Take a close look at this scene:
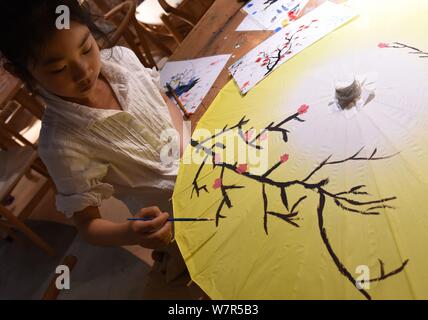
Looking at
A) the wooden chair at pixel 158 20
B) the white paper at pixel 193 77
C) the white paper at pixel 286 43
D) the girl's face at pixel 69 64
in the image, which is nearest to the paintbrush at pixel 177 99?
the white paper at pixel 193 77

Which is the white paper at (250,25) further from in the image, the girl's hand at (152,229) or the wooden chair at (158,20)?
the wooden chair at (158,20)

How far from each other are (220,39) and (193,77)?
26 centimetres

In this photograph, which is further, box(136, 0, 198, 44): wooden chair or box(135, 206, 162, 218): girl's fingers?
box(136, 0, 198, 44): wooden chair

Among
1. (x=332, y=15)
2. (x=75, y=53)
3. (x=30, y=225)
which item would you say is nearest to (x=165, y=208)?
(x=75, y=53)

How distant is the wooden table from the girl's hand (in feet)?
1.66

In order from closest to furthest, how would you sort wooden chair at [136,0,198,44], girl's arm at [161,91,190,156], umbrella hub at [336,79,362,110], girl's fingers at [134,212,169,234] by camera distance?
umbrella hub at [336,79,362,110] < girl's fingers at [134,212,169,234] < girl's arm at [161,91,190,156] < wooden chair at [136,0,198,44]

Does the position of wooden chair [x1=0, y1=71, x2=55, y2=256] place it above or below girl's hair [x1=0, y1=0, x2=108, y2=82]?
below

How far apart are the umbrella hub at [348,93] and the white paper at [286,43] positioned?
0.37 metres

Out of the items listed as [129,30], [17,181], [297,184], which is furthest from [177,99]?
[17,181]

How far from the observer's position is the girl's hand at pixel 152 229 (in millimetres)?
1036

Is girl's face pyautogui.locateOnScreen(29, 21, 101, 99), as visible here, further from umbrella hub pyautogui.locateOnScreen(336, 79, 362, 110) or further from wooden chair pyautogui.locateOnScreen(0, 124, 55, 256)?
wooden chair pyautogui.locateOnScreen(0, 124, 55, 256)

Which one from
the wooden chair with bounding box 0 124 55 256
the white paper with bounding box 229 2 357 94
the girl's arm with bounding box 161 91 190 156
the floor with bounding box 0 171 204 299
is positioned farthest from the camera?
the wooden chair with bounding box 0 124 55 256

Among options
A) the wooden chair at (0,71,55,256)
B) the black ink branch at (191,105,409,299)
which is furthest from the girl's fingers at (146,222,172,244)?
the wooden chair at (0,71,55,256)

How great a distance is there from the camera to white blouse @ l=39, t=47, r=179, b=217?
1.08 metres
